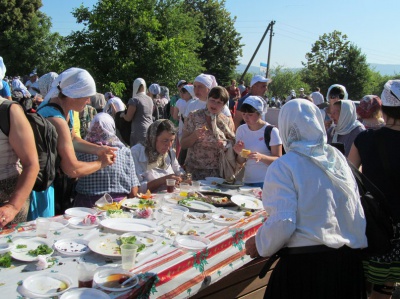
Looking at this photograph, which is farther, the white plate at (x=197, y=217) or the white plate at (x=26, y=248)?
the white plate at (x=197, y=217)

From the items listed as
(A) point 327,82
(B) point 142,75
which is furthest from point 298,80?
(B) point 142,75

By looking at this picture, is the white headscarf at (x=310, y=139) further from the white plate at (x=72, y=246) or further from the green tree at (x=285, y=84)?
the green tree at (x=285, y=84)

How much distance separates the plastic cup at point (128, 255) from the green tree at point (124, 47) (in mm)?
15223

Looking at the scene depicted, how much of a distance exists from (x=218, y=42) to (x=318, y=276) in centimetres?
3372

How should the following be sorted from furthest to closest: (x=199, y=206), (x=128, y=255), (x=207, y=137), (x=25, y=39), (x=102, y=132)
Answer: (x=25, y=39) → (x=207, y=137) → (x=102, y=132) → (x=199, y=206) → (x=128, y=255)

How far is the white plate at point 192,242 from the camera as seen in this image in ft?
7.30

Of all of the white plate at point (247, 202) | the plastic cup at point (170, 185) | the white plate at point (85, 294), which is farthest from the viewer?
the plastic cup at point (170, 185)

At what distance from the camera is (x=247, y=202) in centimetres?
321

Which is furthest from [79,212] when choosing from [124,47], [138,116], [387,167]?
[124,47]

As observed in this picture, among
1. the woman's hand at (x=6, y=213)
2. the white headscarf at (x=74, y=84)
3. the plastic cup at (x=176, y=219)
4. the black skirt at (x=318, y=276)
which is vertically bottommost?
the black skirt at (x=318, y=276)

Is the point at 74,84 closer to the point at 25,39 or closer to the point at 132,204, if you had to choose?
the point at 132,204

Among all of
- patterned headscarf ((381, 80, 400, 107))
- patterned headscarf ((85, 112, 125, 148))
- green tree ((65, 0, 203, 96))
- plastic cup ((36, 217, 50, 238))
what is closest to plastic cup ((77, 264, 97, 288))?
plastic cup ((36, 217, 50, 238))

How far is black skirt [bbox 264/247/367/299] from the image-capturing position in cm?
195

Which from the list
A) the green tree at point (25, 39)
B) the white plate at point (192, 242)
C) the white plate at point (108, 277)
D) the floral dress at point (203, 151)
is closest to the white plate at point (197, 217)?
the white plate at point (192, 242)
